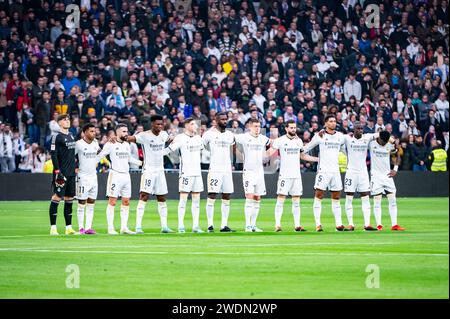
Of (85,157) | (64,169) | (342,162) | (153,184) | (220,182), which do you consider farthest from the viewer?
(342,162)

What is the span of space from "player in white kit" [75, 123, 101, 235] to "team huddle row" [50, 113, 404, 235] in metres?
0.02

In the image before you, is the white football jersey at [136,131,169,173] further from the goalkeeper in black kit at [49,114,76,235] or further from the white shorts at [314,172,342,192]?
the white shorts at [314,172,342,192]

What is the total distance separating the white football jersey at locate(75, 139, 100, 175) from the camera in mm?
23781

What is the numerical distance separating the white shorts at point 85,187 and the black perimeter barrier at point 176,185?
41.4 ft

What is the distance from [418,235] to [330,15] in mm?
24163

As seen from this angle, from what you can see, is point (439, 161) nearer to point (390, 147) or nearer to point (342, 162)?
point (342, 162)

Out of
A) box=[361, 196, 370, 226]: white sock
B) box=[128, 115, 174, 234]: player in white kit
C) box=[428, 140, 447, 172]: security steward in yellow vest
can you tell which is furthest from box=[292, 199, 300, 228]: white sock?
box=[428, 140, 447, 172]: security steward in yellow vest

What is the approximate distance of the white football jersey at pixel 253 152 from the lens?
81.3 feet

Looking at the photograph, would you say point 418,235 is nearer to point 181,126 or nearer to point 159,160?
point 159,160

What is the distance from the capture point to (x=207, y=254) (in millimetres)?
18422

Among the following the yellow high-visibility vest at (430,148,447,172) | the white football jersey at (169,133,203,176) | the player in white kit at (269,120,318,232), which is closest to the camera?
the white football jersey at (169,133,203,176)

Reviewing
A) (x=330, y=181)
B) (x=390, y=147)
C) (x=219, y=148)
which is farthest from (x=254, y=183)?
(x=390, y=147)

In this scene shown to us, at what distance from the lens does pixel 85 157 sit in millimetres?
23812

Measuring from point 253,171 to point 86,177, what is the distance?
12.4ft
